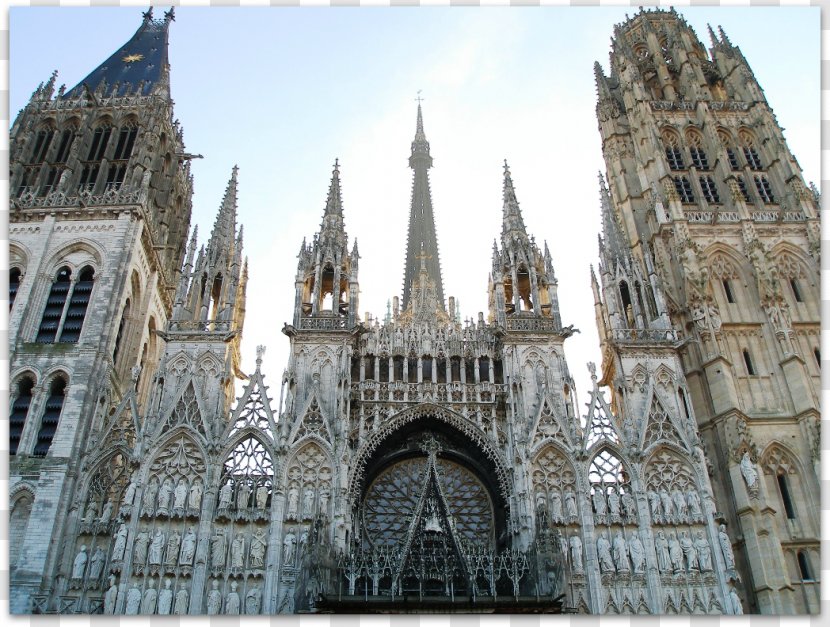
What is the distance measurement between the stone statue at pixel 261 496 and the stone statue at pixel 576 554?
883 centimetres

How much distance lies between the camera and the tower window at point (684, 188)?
3288cm

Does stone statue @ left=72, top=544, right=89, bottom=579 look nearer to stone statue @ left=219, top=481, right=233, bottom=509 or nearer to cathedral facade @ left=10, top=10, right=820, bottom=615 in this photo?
cathedral facade @ left=10, top=10, right=820, bottom=615

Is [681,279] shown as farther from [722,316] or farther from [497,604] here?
[497,604]

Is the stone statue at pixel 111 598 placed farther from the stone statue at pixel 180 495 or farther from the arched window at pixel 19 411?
the arched window at pixel 19 411

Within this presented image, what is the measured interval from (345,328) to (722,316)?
13765 mm

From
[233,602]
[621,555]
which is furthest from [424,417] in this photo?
[233,602]

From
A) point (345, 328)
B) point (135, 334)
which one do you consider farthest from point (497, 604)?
point (135, 334)

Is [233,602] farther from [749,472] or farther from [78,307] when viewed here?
[749,472]

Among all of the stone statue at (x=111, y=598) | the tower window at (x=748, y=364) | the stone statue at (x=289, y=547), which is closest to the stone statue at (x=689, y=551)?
the tower window at (x=748, y=364)

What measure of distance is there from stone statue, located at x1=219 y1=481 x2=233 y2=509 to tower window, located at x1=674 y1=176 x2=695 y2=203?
21.6 metres

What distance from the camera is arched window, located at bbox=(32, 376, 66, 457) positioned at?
24.5 meters

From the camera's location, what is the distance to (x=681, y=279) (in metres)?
29.4

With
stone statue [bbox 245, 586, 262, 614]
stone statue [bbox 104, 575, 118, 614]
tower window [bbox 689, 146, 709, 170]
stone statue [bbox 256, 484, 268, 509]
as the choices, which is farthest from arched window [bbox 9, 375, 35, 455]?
tower window [bbox 689, 146, 709, 170]

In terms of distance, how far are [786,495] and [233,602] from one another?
Answer: 17091 millimetres
